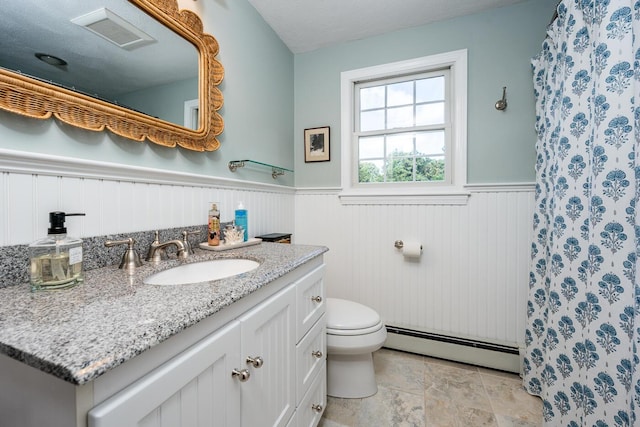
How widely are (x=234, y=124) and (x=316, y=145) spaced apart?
767mm

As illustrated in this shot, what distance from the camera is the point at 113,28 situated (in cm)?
95

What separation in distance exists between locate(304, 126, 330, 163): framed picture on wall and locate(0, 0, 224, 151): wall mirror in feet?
2.93

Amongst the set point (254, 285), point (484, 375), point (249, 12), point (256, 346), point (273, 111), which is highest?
point (249, 12)

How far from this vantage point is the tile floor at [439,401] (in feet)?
4.35

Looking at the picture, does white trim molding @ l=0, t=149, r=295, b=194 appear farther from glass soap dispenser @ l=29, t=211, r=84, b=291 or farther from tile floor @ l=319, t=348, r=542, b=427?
tile floor @ l=319, t=348, r=542, b=427

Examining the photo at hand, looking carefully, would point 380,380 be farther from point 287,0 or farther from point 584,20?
point 287,0

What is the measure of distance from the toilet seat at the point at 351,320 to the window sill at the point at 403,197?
0.77 metres

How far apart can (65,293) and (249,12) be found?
176 cm

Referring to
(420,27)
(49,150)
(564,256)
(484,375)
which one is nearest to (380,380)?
(484,375)

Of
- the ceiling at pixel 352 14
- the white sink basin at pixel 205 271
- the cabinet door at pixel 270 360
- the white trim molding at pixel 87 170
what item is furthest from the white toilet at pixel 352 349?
the ceiling at pixel 352 14

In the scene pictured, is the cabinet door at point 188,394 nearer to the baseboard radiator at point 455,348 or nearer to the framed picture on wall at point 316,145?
the baseboard radiator at point 455,348

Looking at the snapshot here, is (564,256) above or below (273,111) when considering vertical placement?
below

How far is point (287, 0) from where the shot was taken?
166cm

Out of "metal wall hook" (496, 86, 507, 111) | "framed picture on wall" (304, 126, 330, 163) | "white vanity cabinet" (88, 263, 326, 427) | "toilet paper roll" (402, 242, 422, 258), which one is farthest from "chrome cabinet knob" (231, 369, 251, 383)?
"metal wall hook" (496, 86, 507, 111)
